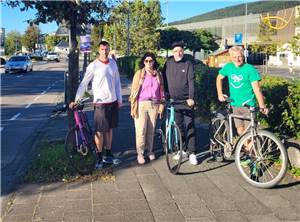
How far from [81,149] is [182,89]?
1710 mm

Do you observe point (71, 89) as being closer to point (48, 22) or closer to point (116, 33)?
point (48, 22)

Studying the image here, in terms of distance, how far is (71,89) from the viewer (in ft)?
26.1

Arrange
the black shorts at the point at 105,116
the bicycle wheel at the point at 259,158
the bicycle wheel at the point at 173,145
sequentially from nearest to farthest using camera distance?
the bicycle wheel at the point at 259,158 → the bicycle wheel at the point at 173,145 → the black shorts at the point at 105,116

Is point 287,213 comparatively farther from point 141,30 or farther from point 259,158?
point 141,30

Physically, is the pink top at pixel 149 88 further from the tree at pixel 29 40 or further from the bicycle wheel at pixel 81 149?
the tree at pixel 29 40

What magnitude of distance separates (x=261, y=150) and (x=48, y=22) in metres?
3.94

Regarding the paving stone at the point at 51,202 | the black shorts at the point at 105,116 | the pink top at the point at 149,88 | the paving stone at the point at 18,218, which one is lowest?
the paving stone at the point at 18,218

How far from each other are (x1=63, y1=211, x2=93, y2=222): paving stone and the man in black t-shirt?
2.39 metres

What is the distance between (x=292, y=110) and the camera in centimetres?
662

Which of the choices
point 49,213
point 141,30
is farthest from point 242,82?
point 141,30

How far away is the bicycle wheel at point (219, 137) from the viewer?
22.4ft

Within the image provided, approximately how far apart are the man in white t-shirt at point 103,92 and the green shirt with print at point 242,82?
1635 mm

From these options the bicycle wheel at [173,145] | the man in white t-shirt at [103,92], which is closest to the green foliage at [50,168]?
the man in white t-shirt at [103,92]

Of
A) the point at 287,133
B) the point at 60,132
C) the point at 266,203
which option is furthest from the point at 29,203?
the point at 60,132
